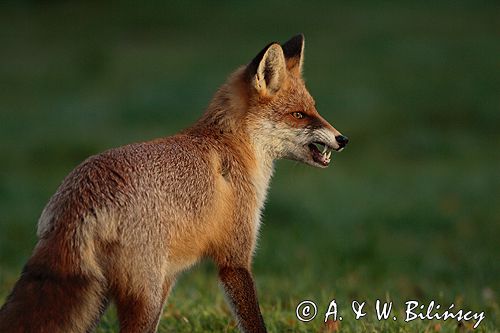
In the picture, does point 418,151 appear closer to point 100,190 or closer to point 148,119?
point 148,119

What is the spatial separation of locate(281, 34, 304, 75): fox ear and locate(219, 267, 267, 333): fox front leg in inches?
77.1

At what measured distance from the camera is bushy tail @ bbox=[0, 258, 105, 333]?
4363 millimetres

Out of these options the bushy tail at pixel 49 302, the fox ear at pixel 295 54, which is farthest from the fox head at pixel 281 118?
the bushy tail at pixel 49 302

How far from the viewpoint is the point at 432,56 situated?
25922mm

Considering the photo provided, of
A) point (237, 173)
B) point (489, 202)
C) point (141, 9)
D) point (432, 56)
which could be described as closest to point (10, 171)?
point (489, 202)

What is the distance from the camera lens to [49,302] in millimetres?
4430

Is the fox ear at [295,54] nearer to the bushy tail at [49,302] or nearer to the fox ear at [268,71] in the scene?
the fox ear at [268,71]

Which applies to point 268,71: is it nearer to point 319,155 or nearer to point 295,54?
point 295,54

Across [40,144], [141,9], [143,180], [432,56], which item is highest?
[141,9]

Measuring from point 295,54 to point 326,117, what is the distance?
13465mm

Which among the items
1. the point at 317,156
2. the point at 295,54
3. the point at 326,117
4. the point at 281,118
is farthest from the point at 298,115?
the point at 326,117

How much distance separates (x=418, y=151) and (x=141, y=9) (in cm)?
2393

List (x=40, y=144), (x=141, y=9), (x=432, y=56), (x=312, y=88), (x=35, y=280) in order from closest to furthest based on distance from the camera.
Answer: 1. (x=35, y=280)
2. (x=40, y=144)
3. (x=312, y=88)
4. (x=432, y=56)
5. (x=141, y=9)

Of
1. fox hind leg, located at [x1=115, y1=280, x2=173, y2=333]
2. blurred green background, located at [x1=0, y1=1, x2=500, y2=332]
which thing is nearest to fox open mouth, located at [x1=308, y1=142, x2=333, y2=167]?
blurred green background, located at [x1=0, y1=1, x2=500, y2=332]
